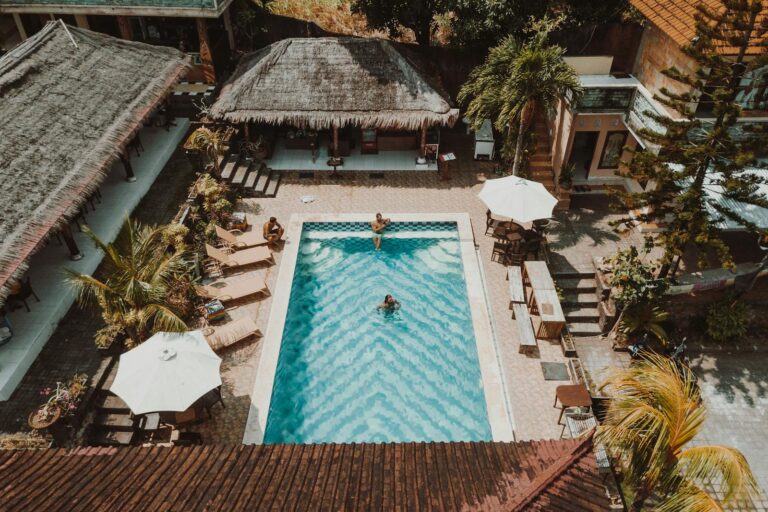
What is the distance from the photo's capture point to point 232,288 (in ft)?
55.5

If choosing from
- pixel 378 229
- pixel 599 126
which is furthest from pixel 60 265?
pixel 599 126

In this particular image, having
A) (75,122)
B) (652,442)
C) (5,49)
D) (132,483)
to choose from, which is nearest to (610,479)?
(652,442)

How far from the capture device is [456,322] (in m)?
16.5

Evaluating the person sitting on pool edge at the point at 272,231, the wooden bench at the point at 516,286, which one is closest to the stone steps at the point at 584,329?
the wooden bench at the point at 516,286

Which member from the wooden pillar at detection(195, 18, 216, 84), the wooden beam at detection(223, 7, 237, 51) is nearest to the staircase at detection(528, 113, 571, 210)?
the wooden pillar at detection(195, 18, 216, 84)

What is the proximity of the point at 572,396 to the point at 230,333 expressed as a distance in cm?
957

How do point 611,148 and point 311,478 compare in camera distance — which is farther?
point 611,148

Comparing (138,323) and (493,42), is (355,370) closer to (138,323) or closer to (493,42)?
(138,323)

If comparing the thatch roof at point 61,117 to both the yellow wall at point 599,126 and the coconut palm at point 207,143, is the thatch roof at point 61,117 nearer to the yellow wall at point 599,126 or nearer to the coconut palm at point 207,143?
the coconut palm at point 207,143

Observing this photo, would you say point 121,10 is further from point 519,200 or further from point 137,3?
point 519,200

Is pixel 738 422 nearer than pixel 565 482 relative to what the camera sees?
A: No

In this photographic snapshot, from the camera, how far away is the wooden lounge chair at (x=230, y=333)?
15.1 m

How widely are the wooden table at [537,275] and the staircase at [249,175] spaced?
34.3ft

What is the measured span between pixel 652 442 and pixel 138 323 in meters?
11.9
